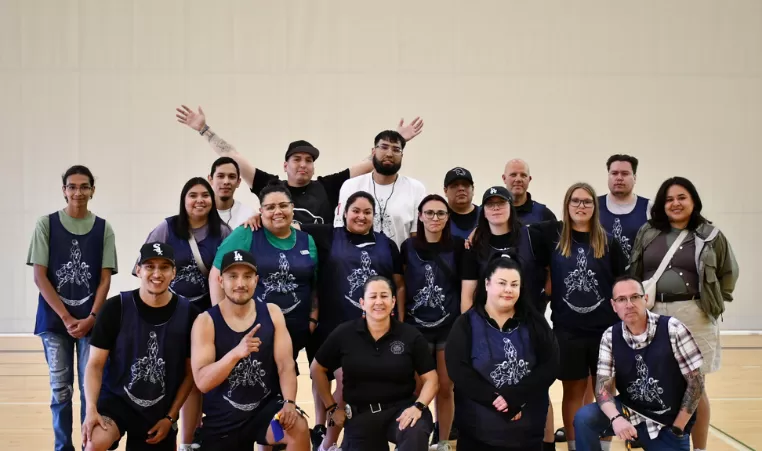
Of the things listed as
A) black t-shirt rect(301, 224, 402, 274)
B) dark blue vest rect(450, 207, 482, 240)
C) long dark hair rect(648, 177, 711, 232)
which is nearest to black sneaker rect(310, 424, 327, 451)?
black t-shirt rect(301, 224, 402, 274)

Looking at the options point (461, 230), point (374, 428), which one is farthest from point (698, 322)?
point (374, 428)

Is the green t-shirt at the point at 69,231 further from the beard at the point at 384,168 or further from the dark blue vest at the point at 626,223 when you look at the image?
the dark blue vest at the point at 626,223

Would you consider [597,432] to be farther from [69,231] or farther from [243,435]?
[69,231]

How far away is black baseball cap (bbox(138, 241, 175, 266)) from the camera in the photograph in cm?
356

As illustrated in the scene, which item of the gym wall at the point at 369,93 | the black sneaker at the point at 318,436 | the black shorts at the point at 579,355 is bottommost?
the black sneaker at the point at 318,436

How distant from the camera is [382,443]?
12.3 ft

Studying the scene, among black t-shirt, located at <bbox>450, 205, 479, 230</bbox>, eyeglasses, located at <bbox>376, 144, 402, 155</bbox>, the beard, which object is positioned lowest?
black t-shirt, located at <bbox>450, 205, 479, 230</bbox>

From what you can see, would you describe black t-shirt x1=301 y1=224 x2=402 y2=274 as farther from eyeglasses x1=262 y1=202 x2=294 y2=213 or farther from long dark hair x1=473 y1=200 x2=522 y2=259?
long dark hair x1=473 y1=200 x2=522 y2=259

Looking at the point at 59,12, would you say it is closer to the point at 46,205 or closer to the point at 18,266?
the point at 46,205

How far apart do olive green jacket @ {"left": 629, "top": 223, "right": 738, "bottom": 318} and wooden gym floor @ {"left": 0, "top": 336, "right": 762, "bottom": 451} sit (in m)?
0.99

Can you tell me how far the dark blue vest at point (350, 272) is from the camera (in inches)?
163

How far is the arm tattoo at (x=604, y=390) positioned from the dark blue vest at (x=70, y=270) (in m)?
2.77

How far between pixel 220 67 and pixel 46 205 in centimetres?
252

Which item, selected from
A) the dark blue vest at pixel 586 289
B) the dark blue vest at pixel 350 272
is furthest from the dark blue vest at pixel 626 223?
the dark blue vest at pixel 350 272
